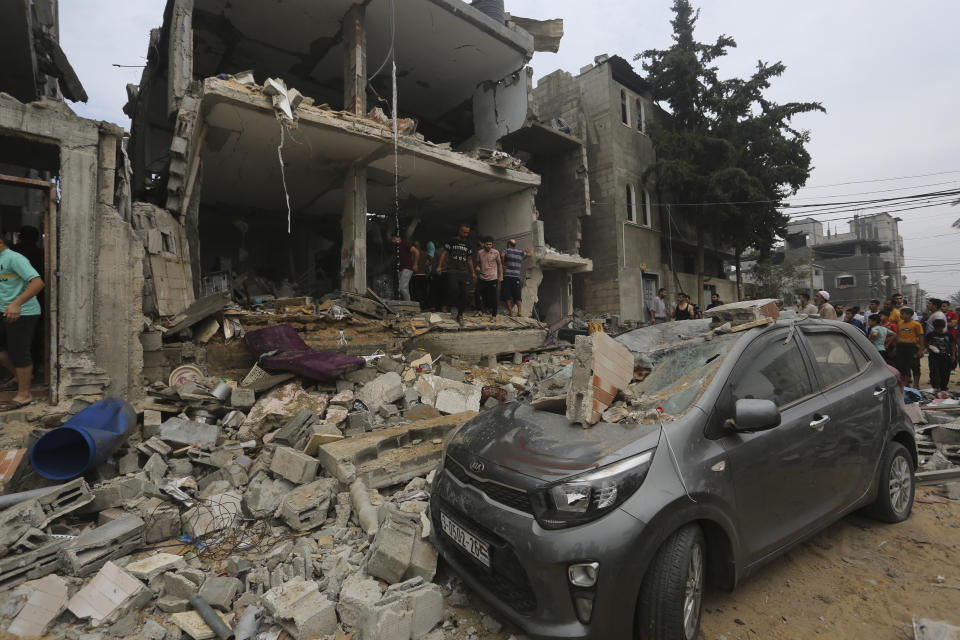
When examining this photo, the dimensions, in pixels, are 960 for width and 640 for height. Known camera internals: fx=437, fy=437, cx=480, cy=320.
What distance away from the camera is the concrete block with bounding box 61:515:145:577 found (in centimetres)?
277

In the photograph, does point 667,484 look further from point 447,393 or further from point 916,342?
point 916,342

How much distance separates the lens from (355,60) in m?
8.93

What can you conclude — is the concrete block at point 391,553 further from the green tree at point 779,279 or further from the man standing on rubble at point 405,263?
the green tree at point 779,279

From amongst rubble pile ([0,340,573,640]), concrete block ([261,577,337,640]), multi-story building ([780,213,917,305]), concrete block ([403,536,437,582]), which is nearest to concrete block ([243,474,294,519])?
rubble pile ([0,340,573,640])

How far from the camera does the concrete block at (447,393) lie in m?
5.68

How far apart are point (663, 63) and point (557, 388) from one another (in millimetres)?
19978

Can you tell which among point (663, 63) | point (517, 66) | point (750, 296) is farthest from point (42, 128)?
point (750, 296)

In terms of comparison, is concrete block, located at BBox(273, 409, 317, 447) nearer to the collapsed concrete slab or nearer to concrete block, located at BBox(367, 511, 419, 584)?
the collapsed concrete slab

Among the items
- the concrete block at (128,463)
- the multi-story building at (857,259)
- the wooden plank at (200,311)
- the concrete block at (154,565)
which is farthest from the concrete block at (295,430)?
the multi-story building at (857,259)

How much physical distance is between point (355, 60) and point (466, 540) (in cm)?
961

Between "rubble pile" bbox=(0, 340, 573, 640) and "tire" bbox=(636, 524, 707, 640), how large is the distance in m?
1.02

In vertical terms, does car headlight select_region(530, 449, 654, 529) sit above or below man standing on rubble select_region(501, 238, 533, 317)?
below

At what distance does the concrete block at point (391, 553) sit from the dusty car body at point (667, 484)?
0.23 m

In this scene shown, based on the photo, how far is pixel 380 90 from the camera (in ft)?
38.8
